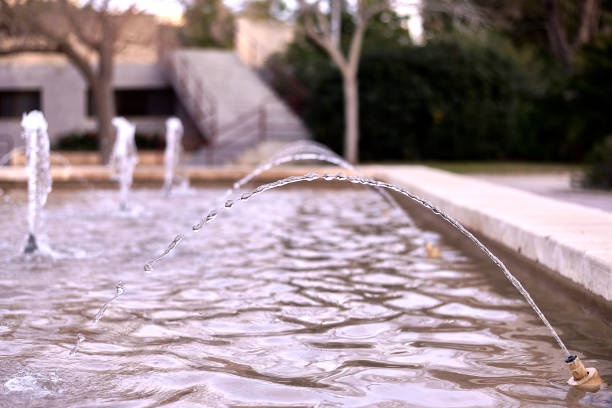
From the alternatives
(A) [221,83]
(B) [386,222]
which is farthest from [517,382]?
(A) [221,83]

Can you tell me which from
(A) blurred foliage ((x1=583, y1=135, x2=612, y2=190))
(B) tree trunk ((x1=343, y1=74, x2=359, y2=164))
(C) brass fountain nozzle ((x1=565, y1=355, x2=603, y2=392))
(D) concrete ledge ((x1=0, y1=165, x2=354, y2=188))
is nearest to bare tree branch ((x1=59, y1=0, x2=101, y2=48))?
(D) concrete ledge ((x1=0, y1=165, x2=354, y2=188))

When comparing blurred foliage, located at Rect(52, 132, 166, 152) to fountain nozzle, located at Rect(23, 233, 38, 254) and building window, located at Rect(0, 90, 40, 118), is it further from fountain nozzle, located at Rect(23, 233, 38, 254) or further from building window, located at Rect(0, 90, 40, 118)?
fountain nozzle, located at Rect(23, 233, 38, 254)

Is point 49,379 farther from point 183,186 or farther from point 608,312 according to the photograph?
point 183,186

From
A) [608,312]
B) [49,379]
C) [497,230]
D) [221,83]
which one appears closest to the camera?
[49,379]

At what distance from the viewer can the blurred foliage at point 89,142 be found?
29625 mm

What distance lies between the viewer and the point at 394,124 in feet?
90.9

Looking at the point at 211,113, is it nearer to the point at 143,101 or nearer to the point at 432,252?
the point at 143,101

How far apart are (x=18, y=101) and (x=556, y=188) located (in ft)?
70.6

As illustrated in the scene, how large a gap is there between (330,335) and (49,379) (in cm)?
170

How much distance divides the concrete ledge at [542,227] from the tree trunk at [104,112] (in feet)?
40.0

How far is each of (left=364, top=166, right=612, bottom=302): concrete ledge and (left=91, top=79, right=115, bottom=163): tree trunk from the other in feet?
40.0

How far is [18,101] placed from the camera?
3256cm

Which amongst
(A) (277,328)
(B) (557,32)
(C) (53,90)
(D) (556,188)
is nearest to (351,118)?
(D) (556,188)

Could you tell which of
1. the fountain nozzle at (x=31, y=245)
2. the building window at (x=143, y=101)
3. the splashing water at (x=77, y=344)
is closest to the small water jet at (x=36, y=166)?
the fountain nozzle at (x=31, y=245)
